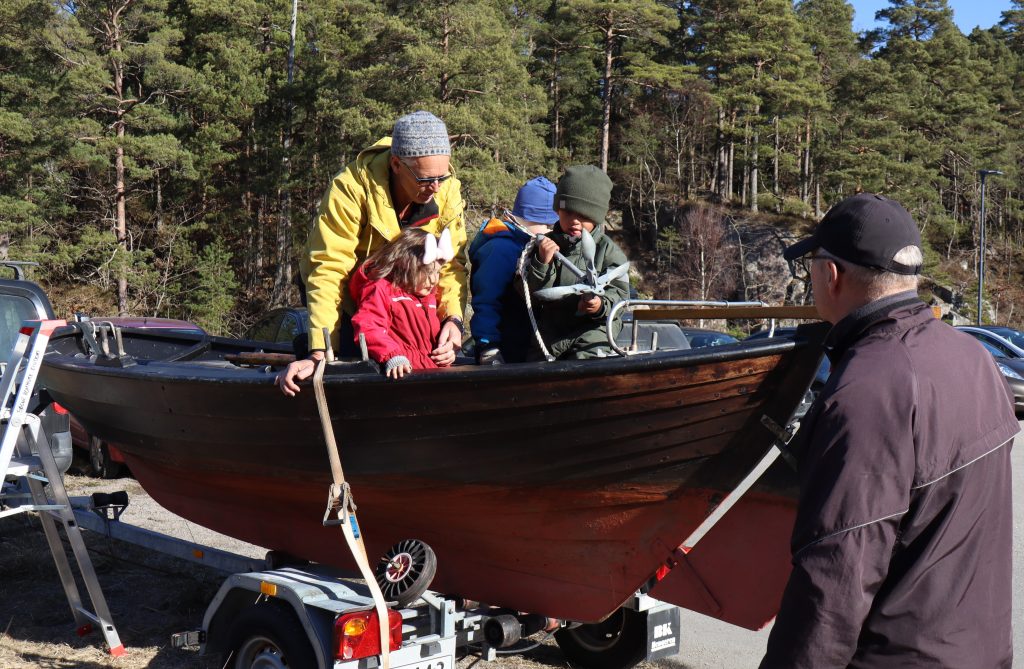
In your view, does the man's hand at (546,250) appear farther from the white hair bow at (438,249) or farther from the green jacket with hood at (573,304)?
the white hair bow at (438,249)

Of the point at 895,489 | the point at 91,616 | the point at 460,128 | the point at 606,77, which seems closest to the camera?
the point at 895,489

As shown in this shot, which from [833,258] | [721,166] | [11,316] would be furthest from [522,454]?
[721,166]

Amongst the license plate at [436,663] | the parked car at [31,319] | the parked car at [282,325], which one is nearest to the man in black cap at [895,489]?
the license plate at [436,663]

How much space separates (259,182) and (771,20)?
28959mm

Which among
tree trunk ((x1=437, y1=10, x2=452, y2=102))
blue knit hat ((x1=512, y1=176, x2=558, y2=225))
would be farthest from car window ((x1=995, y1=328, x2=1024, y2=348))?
blue knit hat ((x1=512, y1=176, x2=558, y2=225))

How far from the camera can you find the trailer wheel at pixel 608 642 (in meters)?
4.55

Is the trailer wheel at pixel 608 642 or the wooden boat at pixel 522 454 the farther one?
the trailer wheel at pixel 608 642

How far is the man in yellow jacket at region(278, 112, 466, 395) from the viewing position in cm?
411

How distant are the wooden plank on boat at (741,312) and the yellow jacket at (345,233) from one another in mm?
1127

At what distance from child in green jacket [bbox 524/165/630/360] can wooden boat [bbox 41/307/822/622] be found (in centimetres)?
48

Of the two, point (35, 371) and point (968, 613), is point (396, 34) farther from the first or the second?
point (968, 613)

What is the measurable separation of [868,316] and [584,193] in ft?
6.66

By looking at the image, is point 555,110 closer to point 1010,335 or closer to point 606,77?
point 606,77

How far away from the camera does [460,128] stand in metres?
30.0
